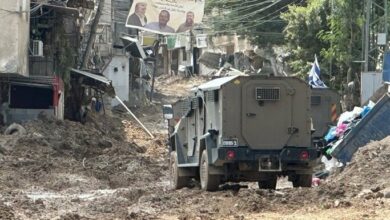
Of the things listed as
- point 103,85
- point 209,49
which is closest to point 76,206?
point 103,85

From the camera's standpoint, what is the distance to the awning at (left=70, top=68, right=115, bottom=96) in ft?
121

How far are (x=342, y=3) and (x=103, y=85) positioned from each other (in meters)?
12.3

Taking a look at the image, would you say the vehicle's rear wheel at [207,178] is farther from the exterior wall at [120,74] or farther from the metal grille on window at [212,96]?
the exterior wall at [120,74]

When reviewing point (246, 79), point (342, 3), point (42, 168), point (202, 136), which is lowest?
point (42, 168)

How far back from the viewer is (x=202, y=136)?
54.6ft

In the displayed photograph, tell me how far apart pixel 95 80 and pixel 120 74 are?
15875 millimetres

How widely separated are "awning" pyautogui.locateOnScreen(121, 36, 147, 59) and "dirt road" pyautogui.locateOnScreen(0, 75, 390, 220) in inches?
848

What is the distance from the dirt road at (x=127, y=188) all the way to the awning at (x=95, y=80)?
4425mm

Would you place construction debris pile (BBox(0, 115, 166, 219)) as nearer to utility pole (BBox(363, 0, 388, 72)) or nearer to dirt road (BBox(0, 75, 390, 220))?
dirt road (BBox(0, 75, 390, 220))

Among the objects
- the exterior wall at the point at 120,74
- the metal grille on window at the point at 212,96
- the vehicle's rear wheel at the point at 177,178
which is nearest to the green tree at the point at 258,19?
the exterior wall at the point at 120,74

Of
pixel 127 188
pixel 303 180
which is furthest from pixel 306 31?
pixel 303 180

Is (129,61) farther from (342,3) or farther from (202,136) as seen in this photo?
(202,136)

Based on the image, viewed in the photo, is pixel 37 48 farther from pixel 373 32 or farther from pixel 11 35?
pixel 373 32

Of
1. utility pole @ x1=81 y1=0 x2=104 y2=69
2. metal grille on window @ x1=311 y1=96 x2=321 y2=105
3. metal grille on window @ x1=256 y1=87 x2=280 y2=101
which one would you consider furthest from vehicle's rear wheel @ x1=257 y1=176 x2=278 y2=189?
Answer: utility pole @ x1=81 y1=0 x2=104 y2=69
